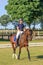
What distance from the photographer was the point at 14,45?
17.1 m

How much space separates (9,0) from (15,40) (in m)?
42.4

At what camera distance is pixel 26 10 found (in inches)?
2080

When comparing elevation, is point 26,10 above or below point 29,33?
below

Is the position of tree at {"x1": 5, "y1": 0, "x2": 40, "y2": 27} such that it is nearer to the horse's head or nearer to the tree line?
the tree line

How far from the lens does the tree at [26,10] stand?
52.8 meters

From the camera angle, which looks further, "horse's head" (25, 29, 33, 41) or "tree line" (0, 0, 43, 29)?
"tree line" (0, 0, 43, 29)

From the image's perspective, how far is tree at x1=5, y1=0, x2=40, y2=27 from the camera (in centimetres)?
5278

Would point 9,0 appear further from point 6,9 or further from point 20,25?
point 20,25

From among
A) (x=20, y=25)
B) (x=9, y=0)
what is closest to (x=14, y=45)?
(x=20, y=25)

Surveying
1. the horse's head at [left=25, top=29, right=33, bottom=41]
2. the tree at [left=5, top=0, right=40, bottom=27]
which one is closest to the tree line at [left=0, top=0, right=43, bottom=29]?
the tree at [left=5, top=0, right=40, bottom=27]

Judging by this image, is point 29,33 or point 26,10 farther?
point 26,10

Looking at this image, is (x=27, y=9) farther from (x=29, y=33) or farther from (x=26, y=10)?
(x=29, y=33)

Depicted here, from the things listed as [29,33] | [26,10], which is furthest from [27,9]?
[29,33]

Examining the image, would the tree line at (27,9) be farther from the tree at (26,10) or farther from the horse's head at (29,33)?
the horse's head at (29,33)
